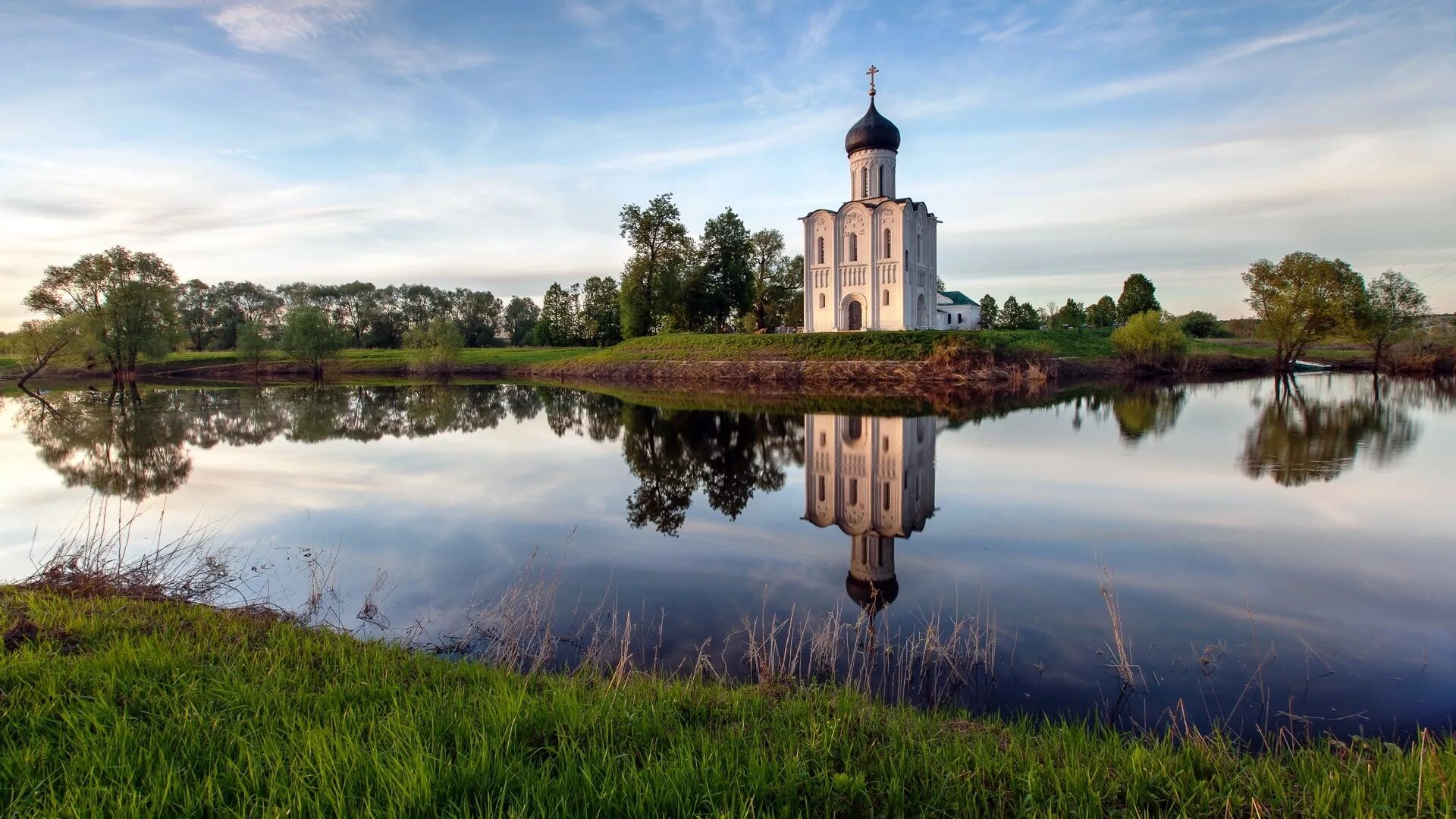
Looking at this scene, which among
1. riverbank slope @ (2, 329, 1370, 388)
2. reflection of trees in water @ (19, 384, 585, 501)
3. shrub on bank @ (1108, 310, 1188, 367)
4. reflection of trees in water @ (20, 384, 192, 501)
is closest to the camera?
reflection of trees in water @ (20, 384, 192, 501)

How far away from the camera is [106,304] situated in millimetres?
46781

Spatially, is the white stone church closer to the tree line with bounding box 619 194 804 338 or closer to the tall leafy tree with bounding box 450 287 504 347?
the tree line with bounding box 619 194 804 338

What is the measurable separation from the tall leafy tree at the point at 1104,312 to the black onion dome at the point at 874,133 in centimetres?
4708

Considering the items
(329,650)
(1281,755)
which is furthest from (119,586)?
(1281,755)

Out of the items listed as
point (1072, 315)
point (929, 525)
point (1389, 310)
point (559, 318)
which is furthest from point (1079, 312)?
point (929, 525)

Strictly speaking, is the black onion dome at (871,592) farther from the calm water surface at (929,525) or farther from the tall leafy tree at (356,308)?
the tall leafy tree at (356,308)

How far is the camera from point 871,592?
24.7 feet

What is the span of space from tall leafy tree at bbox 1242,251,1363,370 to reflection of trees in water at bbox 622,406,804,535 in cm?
4095

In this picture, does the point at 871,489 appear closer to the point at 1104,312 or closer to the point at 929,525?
the point at 929,525

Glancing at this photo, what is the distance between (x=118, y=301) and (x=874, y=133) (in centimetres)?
5346

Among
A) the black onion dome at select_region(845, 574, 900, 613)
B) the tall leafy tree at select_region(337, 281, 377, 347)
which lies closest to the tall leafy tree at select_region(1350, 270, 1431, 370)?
the black onion dome at select_region(845, 574, 900, 613)

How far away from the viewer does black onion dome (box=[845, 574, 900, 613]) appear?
278 inches

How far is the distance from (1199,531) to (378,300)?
9776 centimetres

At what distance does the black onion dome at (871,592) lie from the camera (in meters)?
7.06
